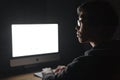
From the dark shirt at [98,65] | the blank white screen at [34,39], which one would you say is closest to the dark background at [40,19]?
the blank white screen at [34,39]

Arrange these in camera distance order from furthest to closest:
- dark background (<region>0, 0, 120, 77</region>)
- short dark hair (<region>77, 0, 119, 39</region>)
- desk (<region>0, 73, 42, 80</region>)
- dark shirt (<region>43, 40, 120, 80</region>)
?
dark background (<region>0, 0, 120, 77</region>) < desk (<region>0, 73, 42, 80</region>) < short dark hair (<region>77, 0, 119, 39</region>) < dark shirt (<region>43, 40, 120, 80</region>)

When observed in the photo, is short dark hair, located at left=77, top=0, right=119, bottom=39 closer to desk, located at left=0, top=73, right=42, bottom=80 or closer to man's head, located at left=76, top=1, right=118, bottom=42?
man's head, located at left=76, top=1, right=118, bottom=42

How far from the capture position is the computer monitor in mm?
2178

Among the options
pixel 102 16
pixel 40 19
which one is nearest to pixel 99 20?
pixel 102 16

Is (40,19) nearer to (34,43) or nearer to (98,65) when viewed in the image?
(34,43)

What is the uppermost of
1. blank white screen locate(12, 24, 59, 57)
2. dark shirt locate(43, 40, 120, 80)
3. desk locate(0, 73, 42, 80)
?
blank white screen locate(12, 24, 59, 57)

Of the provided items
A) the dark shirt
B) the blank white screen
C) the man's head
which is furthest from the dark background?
the dark shirt

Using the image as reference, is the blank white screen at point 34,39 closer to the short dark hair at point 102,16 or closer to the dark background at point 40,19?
the dark background at point 40,19

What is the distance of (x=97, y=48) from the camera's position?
1.42 metres

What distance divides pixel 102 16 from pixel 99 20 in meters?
0.03

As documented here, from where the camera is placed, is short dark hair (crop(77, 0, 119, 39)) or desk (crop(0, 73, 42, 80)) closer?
short dark hair (crop(77, 0, 119, 39))

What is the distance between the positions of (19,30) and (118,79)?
3.72 ft

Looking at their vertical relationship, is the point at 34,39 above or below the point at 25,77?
above

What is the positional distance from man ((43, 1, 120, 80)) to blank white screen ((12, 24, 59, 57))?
2.36ft
